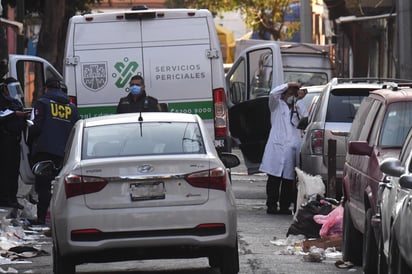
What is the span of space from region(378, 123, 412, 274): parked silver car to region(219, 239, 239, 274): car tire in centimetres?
126

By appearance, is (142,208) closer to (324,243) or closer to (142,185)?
(142,185)

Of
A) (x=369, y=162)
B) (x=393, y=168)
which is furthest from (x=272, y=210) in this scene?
(x=393, y=168)

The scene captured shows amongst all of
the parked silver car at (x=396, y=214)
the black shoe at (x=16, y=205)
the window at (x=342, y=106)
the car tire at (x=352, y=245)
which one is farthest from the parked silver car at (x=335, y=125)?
the parked silver car at (x=396, y=214)

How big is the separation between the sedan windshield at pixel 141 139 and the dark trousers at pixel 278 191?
6.63 meters

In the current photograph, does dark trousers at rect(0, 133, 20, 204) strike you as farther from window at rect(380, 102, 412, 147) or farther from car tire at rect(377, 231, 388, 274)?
car tire at rect(377, 231, 388, 274)

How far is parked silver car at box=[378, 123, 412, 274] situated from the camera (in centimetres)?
880

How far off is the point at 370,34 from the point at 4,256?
31.2 metres

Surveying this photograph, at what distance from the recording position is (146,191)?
10.6m

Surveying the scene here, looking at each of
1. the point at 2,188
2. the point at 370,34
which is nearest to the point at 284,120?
the point at 2,188

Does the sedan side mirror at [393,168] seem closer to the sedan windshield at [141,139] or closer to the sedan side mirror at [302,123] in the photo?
the sedan windshield at [141,139]

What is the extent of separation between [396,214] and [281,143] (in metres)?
8.68

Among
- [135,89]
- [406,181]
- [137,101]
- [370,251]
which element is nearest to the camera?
[406,181]

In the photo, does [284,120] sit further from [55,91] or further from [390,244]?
[390,244]

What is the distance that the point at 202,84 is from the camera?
17234 millimetres
